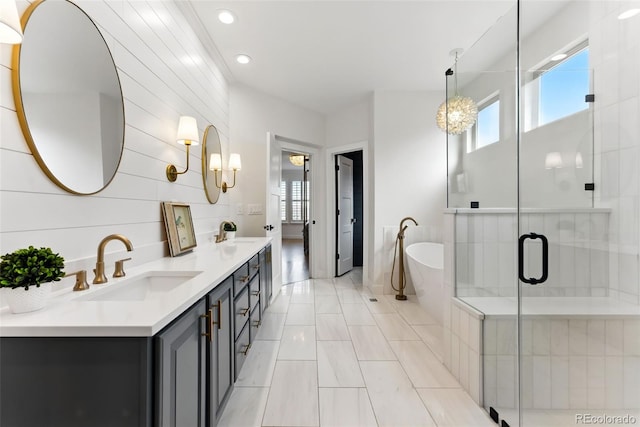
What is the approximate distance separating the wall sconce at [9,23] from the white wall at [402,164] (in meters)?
3.44

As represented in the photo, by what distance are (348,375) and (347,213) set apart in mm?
3378

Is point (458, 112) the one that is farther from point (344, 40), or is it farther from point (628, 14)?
point (344, 40)

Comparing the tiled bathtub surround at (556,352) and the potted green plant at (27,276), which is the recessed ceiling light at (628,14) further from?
the potted green plant at (27,276)

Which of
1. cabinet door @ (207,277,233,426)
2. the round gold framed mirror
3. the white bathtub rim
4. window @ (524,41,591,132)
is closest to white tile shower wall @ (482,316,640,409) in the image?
window @ (524,41,591,132)

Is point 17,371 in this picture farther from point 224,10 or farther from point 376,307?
point 376,307

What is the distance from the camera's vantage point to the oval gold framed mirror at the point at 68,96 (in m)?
1.01

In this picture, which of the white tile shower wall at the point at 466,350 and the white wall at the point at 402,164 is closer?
the white tile shower wall at the point at 466,350

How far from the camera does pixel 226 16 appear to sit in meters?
2.36

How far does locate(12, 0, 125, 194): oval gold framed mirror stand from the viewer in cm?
101

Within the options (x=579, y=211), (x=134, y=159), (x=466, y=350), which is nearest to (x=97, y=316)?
(x=134, y=159)

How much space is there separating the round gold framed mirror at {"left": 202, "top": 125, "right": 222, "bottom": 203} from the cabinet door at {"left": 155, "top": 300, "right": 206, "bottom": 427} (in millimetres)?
1747

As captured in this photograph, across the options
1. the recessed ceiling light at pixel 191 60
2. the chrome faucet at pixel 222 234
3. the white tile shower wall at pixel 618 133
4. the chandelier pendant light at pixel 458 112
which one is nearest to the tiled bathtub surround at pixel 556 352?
the white tile shower wall at pixel 618 133

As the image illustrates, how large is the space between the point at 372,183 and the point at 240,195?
1820mm

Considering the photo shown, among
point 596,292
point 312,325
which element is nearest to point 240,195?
point 312,325
